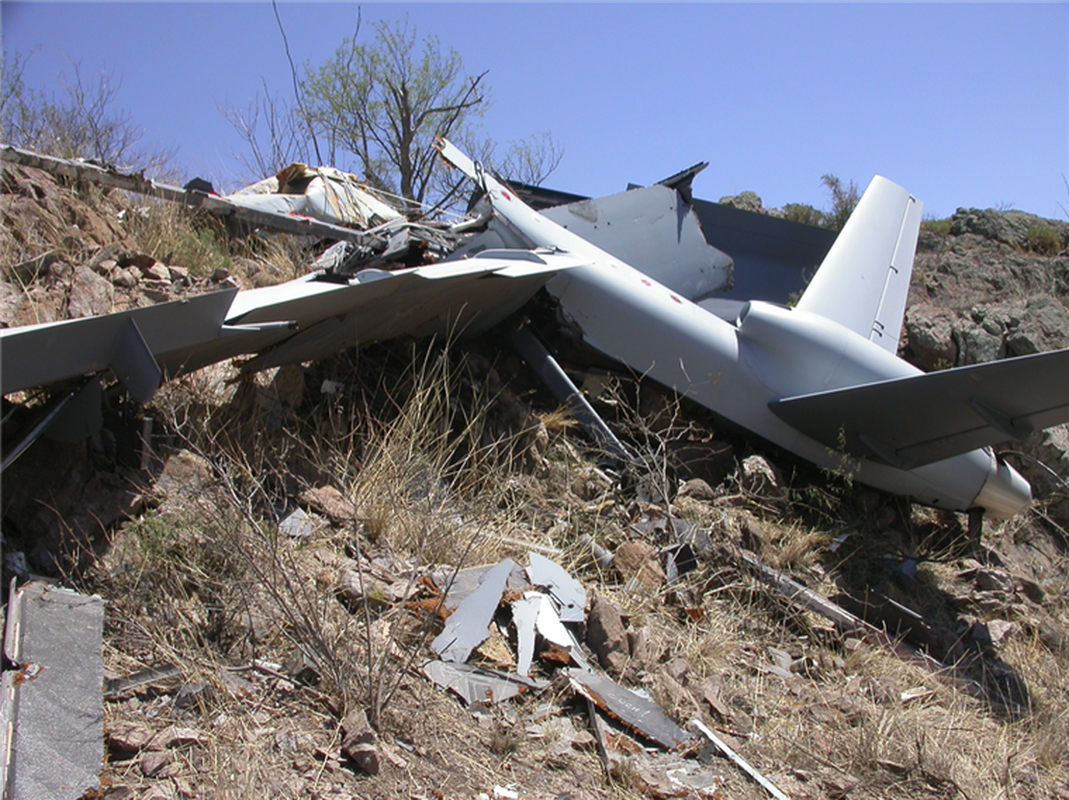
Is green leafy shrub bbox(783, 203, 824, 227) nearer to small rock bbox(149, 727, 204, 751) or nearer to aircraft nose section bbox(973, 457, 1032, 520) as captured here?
aircraft nose section bbox(973, 457, 1032, 520)

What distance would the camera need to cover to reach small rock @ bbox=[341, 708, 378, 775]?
2.67 metres

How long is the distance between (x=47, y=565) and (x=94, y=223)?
4.14 meters

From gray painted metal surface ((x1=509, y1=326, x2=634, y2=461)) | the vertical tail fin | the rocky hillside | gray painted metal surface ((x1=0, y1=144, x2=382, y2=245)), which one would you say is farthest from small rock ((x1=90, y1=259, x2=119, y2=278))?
the vertical tail fin

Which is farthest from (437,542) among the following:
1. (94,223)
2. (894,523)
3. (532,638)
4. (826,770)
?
(894,523)

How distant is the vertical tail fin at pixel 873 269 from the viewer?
7977mm

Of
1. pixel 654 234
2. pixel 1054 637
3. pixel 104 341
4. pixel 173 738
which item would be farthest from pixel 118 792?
pixel 654 234

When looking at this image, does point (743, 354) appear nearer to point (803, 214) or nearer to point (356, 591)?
point (356, 591)

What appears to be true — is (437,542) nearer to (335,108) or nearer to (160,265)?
(160,265)

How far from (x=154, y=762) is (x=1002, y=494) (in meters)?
7.36

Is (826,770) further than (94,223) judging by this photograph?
No

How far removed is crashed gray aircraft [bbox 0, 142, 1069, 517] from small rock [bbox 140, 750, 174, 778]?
5.85 ft

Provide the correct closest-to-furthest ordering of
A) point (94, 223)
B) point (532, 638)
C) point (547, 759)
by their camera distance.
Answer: point (547, 759) → point (532, 638) → point (94, 223)

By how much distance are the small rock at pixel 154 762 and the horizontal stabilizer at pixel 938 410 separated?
17.7 feet

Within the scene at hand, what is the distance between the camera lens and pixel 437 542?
4188mm
